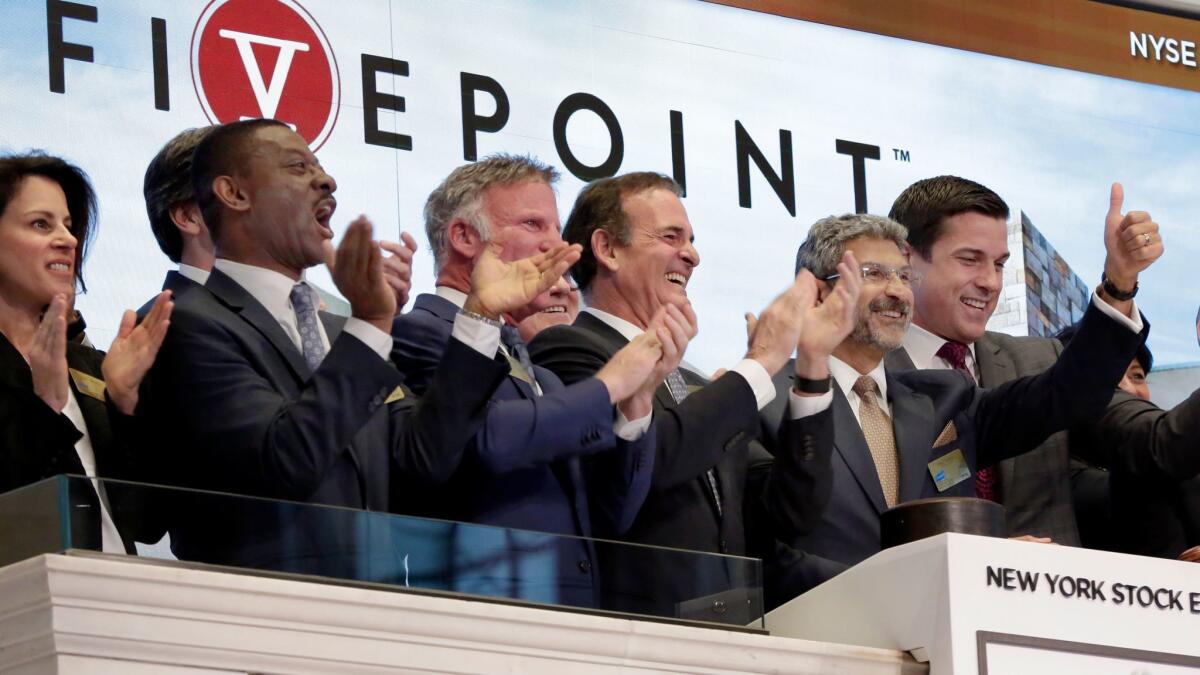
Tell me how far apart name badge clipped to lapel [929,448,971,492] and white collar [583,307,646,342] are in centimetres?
58

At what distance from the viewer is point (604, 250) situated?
3.48 meters

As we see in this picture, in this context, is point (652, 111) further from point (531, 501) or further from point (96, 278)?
point (531, 501)

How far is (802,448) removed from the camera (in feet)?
10.3

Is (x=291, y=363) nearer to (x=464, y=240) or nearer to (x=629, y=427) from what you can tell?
(x=629, y=427)

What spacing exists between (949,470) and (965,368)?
0.48 meters

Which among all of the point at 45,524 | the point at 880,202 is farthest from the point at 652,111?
the point at 45,524

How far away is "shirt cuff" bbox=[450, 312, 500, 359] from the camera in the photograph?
276cm

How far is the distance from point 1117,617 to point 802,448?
70cm

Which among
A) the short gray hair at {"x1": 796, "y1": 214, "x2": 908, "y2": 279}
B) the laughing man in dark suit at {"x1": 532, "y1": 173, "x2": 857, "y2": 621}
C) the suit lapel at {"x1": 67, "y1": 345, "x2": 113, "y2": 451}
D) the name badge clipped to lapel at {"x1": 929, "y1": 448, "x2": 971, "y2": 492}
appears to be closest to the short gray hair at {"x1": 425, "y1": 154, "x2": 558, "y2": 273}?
the laughing man in dark suit at {"x1": 532, "y1": 173, "x2": 857, "y2": 621}

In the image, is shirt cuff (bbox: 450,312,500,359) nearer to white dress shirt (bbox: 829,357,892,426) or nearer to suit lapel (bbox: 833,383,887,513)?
suit lapel (bbox: 833,383,887,513)

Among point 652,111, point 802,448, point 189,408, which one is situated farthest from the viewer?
point 652,111

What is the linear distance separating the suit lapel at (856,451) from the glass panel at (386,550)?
71 centimetres

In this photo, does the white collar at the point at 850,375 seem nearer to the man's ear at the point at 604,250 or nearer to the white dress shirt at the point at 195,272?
the man's ear at the point at 604,250

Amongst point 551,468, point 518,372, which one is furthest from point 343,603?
point 518,372
